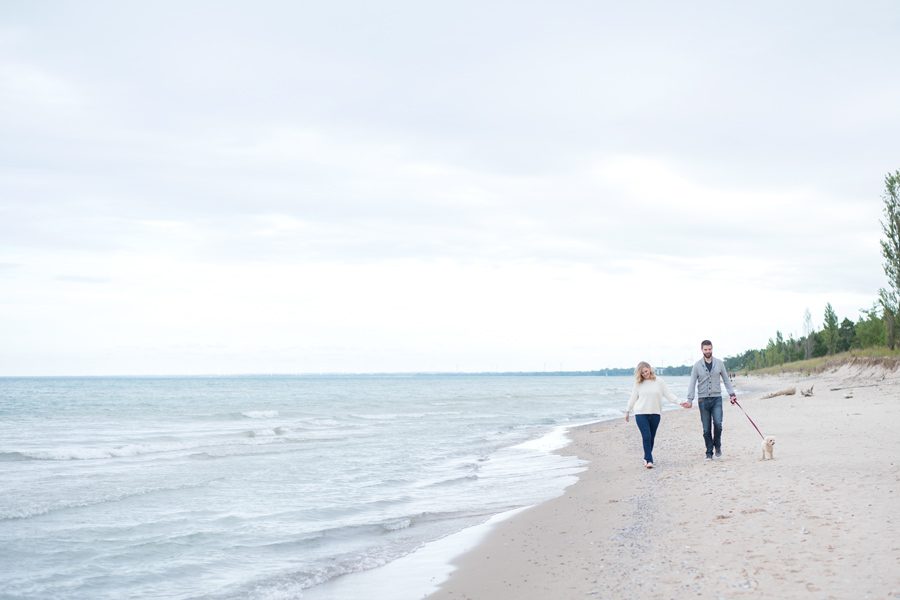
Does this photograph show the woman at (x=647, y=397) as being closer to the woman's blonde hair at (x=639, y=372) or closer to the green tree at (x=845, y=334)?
the woman's blonde hair at (x=639, y=372)

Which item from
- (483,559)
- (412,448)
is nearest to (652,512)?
(483,559)

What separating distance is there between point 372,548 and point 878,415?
16.9m

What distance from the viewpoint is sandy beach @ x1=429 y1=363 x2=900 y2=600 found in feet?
18.7

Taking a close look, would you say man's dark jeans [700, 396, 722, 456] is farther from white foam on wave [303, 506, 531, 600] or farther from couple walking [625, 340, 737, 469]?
white foam on wave [303, 506, 531, 600]

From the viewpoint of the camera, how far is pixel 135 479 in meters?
16.8

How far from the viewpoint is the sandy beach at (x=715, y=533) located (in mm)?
5715

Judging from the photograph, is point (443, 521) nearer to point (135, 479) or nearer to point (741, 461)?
point (741, 461)

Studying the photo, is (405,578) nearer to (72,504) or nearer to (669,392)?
(669,392)

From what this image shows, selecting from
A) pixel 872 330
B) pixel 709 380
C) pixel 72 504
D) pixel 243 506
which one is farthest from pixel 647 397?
pixel 872 330

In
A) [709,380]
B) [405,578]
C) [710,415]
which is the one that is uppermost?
[709,380]

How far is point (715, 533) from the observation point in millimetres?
7340

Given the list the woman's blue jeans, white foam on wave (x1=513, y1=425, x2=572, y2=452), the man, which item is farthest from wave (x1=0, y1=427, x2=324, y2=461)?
the man

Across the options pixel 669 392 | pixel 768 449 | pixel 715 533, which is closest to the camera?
pixel 715 533

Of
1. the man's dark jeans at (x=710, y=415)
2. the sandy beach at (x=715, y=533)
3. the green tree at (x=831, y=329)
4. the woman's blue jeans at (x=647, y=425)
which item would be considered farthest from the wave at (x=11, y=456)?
the green tree at (x=831, y=329)
